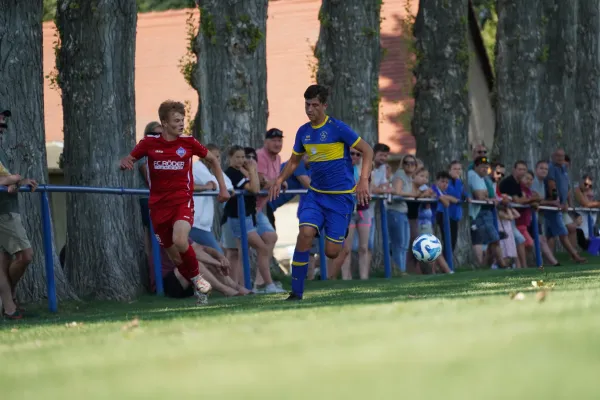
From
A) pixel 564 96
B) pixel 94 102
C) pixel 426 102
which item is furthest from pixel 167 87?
pixel 94 102

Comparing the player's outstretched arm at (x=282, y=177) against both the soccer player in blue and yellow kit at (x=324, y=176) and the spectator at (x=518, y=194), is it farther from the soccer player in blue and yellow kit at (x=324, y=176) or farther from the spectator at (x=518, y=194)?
the spectator at (x=518, y=194)

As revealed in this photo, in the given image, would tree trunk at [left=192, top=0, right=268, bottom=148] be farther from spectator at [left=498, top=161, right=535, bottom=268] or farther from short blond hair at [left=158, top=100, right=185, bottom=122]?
spectator at [left=498, top=161, right=535, bottom=268]

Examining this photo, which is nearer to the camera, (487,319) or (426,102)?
(487,319)

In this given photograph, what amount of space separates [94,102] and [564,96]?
17691mm

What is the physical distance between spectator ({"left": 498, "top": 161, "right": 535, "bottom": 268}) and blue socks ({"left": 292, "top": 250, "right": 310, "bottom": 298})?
36.5 ft

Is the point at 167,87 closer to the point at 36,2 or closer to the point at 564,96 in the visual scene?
the point at 564,96

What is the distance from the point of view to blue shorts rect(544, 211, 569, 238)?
25.6 m

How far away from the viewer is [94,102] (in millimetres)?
15711

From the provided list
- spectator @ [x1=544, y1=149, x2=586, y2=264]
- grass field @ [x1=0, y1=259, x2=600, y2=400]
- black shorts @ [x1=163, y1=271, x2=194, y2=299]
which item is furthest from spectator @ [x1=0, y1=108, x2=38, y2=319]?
spectator @ [x1=544, y1=149, x2=586, y2=264]

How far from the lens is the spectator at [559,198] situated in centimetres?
2545

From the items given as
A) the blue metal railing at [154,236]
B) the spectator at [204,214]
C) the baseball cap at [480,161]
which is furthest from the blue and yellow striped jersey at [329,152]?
the baseball cap at [480,161]

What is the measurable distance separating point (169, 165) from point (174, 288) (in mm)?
2637

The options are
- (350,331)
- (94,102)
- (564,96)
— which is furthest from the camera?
(564,96)

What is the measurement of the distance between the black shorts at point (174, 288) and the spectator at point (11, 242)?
2.52 m
